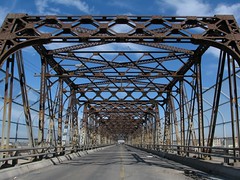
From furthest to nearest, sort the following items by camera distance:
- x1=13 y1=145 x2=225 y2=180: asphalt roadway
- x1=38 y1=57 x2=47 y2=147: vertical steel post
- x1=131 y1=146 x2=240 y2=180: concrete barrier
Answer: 1. x1=38 y1=57 x2=47 y2=147: vertical steel post
2. x1=13 y1=145 x2=225 y2=180: asphalt roadway
3. x1=131 y1=146 x2=240 y2=180: concrete barrier

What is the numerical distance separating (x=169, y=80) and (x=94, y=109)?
2365 cm

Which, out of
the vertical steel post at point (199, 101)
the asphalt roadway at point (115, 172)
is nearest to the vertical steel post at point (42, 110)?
the asphalt roadway at point (115, 172)

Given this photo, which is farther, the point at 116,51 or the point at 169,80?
the point at 169,80

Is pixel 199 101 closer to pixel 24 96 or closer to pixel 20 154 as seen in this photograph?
pixel 24 96

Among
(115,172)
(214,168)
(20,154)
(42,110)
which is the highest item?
(42,110)

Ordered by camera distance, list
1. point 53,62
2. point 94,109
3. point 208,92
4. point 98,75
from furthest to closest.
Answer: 1. point 94,109
2. point 208,92
3. point 98,75
4. point 53,62

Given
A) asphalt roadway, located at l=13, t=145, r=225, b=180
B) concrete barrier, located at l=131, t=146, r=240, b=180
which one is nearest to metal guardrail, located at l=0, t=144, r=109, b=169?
asphalt roadway, located at l=13, t=145, r=225, b=180

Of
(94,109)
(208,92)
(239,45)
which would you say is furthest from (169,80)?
(94,109)

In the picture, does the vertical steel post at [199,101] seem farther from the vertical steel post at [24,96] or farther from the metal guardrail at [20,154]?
the vertical steel post at [24,96]

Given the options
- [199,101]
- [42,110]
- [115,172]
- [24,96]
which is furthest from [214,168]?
[42,110]

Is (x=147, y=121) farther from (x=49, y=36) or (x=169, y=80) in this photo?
(x=49, y=36)

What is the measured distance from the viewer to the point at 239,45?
49.6 feet

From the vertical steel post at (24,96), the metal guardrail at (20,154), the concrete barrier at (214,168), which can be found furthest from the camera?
the vertical steel post at (24,96)

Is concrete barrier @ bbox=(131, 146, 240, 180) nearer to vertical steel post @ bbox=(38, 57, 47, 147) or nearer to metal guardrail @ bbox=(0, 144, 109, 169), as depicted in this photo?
metal guardrail @ bbox=(0, 144, 109, 169)
